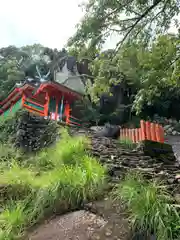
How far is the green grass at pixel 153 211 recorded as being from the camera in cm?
300

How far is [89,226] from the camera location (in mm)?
3482

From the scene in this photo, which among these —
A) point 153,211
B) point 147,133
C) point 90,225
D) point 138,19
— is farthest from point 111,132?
point 153,211

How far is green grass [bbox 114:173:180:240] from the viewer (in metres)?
3.00

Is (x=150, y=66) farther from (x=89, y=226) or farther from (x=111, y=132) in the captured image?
(x=111, y=132)

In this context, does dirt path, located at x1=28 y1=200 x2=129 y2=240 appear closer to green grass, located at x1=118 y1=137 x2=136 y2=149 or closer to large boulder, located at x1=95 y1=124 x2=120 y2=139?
green grass, located at x1=118 y1=137 x2=136 y2=149

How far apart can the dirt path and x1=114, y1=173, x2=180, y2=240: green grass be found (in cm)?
20

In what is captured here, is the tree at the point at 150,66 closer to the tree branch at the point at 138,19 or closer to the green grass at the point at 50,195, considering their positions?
the tree branch at the point at 138,19

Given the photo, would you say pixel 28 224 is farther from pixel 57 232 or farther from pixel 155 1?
pixel 155 1

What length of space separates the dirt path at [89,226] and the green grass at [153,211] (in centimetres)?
20

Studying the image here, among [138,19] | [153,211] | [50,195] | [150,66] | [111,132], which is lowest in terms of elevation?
[153,211]

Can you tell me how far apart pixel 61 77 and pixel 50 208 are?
20.5m

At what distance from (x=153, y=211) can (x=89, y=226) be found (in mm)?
882

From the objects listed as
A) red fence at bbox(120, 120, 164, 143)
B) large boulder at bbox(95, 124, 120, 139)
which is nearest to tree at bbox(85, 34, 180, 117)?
red fence at bbox(120, 120, 164, 143)

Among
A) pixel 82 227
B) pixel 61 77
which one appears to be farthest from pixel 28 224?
pixel 61 77
